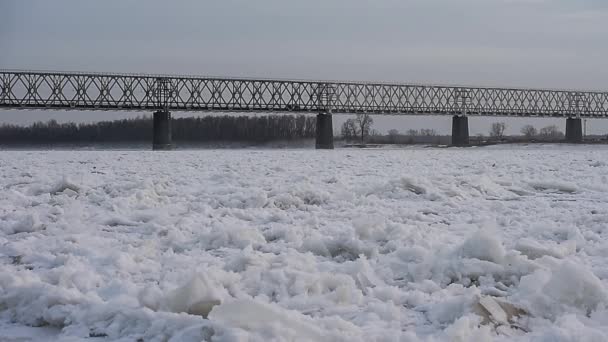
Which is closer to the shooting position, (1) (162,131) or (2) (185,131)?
(1) (162,131)

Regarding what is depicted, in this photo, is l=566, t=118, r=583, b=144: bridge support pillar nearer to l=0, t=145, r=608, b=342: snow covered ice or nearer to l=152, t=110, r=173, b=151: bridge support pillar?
l=152, t=110, r=173, b=151: bridge support pillar

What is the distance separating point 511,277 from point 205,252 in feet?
8.22

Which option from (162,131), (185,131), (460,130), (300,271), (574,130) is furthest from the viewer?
(185,131)

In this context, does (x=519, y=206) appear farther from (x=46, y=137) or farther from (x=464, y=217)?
(x=46, y=137)

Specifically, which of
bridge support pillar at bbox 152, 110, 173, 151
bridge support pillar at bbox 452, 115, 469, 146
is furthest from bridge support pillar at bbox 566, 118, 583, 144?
bridge support pillar at bbox 152, 110, 173, 151

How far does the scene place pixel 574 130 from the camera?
232 ft

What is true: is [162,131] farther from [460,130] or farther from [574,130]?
[574,130]

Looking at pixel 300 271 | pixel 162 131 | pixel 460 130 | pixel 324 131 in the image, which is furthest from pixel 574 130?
pixel 300 271

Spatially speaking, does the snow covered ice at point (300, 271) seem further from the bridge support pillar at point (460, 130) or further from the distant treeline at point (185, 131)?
the distant treeline at point (185, 131)

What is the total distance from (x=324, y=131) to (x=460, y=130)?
16.4m

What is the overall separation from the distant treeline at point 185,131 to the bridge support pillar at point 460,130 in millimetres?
26100

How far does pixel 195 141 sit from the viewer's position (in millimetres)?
80562

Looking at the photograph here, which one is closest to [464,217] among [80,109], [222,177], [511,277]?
[511,277]

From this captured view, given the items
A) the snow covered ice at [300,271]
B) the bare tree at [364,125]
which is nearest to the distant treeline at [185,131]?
the bare tree at [364,125]
